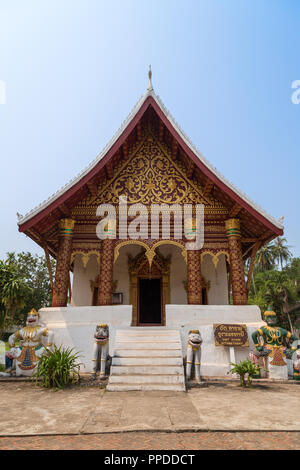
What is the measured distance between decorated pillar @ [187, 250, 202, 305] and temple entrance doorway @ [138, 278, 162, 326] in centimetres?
290

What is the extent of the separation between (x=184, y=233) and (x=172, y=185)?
175cm

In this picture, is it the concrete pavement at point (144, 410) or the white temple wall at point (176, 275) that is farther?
the white temple wall at point (176, 275)

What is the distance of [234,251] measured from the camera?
9250mm

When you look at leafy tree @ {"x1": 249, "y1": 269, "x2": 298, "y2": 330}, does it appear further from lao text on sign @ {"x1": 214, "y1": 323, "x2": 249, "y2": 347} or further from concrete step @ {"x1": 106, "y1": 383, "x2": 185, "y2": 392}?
concrete step @ {"x1": 106, "y1": 383, "x2": 185, "y2": 392}

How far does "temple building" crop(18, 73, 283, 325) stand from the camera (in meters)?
8.92

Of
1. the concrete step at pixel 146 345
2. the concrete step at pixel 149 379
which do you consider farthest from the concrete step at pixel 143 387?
the concrete step at pixel 146 345

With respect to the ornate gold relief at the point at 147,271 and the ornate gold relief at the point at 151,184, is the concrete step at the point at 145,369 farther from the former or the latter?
the ornate gold relief at the point at 151,184

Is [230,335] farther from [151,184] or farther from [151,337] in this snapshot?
[151,184]

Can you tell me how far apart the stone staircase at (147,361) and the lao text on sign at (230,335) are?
103cm

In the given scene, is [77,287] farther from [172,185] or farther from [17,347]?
[172,185]

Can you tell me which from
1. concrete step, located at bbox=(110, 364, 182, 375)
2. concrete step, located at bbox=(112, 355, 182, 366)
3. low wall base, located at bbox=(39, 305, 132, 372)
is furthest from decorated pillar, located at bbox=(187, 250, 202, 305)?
concrete step, located at bbox=(110, 364, 182, 375)

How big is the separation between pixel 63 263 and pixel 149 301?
4.16m

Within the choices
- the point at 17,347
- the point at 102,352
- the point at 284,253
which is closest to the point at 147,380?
the point at 102,352

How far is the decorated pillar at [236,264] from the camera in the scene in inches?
350
